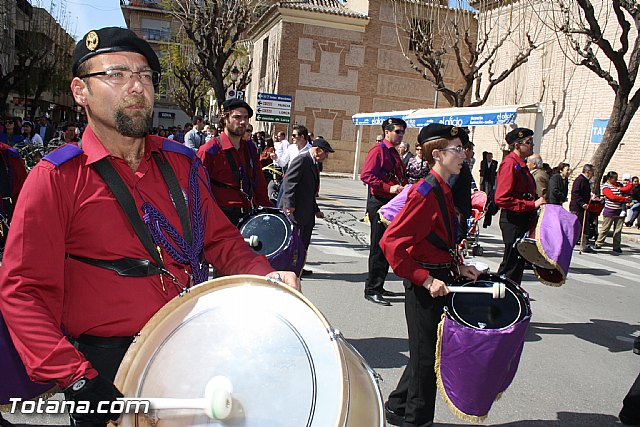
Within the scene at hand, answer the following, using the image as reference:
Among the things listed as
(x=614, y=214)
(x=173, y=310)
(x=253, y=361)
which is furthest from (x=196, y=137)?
(x=253, y=361)

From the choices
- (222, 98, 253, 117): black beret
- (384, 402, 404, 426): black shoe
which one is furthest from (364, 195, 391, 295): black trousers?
(384, 402, 404, 426): black shoe

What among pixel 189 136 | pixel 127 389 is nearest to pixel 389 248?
pixel 127 389

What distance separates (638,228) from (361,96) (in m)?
17.5

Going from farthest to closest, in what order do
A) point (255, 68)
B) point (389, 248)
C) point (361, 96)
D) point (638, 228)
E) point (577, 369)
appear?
1. point (255, 68)
2. point (361, 96)
3. point (638, 228)
4. point (577, 369)
5. point (389, 248)

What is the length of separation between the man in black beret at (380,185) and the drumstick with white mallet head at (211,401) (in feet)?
18.8

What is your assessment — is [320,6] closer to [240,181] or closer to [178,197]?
[240,181]

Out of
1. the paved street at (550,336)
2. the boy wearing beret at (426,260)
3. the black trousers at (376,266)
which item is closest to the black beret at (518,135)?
the black trousers at (376,266)

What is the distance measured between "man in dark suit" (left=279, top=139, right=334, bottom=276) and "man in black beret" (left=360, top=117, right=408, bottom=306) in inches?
26.6

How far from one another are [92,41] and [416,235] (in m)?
2.20

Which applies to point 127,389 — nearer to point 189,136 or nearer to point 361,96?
point 189,136

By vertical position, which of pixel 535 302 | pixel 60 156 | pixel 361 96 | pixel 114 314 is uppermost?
pixel 361 96

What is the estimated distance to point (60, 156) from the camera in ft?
6.60

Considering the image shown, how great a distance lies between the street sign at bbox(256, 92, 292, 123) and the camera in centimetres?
2141

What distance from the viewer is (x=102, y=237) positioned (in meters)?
2.02
